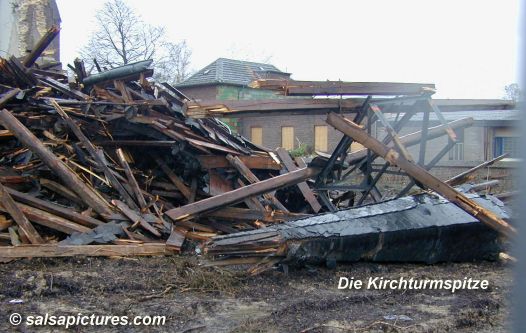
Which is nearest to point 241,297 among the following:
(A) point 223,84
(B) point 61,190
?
(B) point 61,190

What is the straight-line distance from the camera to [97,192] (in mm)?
8023

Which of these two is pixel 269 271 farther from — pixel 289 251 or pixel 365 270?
pixel 365 270

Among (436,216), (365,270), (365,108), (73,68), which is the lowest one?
(365,270)

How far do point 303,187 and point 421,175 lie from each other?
2.92m

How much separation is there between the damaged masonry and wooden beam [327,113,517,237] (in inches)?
0.6

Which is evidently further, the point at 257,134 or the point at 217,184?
the point at 257,134

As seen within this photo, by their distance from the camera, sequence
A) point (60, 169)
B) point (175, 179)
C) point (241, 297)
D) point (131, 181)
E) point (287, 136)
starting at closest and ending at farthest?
point (241, 297) → point (60, 169) → point (131, 181) → point (175, 179) → point (287, 136)

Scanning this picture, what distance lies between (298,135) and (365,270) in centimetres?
3287

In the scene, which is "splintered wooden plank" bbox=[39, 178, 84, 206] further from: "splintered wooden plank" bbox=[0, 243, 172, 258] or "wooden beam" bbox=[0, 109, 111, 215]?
"splintered wooden plank" bbox=[0, 243, 172, 258]

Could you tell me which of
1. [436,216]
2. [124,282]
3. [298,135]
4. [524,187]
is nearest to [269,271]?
[124,282]

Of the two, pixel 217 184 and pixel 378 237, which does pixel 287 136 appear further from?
pixel 378 237

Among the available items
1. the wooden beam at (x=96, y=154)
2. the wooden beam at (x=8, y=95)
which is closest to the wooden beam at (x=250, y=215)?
the wooden beam at (x=96, y=154)

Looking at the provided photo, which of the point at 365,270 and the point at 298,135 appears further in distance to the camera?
the point at 298,135

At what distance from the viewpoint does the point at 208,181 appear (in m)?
8.79
